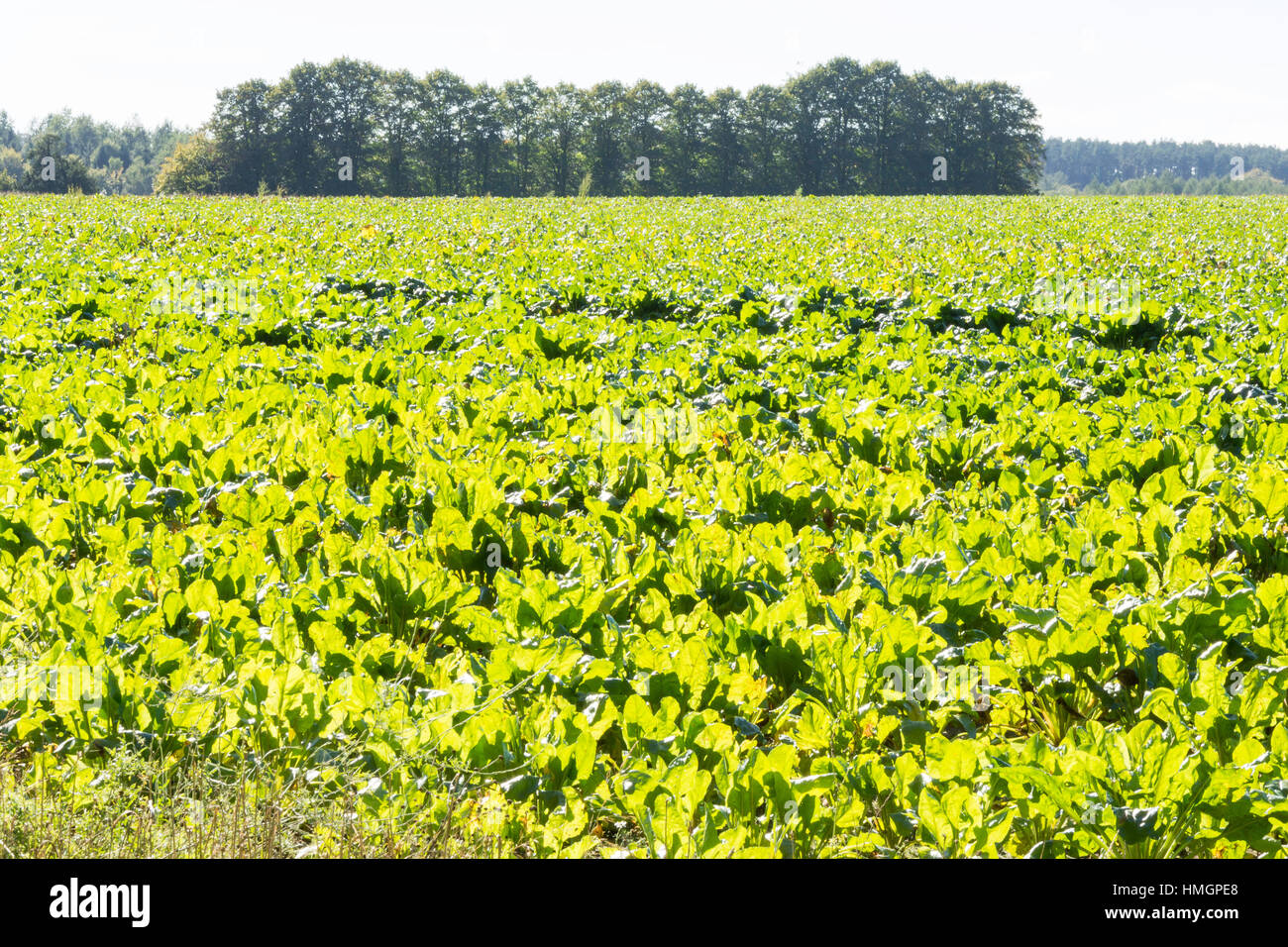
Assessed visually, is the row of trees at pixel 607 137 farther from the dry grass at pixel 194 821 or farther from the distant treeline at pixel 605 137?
the dry grass at pixel 194 821

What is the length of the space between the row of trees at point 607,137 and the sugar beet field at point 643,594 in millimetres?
69381

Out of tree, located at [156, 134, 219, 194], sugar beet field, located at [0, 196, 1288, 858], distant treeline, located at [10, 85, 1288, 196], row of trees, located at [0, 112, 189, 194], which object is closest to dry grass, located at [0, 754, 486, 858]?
sugar beet field, located at [0, 196, 1288, 858]

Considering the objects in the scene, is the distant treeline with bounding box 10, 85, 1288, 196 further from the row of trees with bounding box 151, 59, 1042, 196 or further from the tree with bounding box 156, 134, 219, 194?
the tree with bounding box 156, 134, 219, 194

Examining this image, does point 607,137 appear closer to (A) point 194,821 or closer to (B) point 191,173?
(B) point 191,173

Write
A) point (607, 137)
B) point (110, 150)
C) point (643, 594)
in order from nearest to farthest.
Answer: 1. point (643, 594)
2. point (607, 137)
3. point (110, 150)

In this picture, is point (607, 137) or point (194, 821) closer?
point (194, 821)

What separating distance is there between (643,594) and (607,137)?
76.5 metres

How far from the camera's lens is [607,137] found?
75562mm

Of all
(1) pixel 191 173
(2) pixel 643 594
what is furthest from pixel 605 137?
(2) pixel 643 594

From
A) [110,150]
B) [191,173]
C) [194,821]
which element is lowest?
[194,821]

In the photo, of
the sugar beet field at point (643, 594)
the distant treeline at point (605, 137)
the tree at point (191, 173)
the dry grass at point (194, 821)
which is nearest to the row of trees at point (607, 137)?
the distant treeline at point (605, 137)

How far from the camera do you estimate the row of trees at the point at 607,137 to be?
74.6 meters

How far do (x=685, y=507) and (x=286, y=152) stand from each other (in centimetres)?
7689
